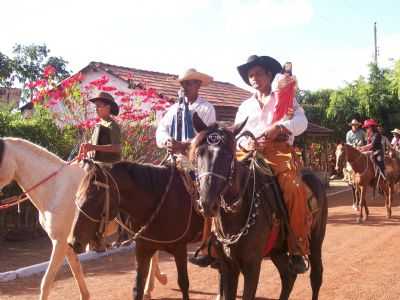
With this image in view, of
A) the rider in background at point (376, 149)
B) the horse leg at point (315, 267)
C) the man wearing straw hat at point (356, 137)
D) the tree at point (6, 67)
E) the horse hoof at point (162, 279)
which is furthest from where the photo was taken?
the tree at point (6, 67)

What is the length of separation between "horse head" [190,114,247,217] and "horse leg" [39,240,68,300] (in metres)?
2.44

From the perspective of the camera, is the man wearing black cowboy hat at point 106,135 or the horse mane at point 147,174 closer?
the horse mane at point 147,174

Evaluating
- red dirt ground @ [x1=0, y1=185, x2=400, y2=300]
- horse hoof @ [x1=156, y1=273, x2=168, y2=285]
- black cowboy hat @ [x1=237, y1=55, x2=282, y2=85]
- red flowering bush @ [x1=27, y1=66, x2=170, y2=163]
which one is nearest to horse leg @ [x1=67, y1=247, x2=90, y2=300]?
red dirt ground @ [x1=0, y1=185, x2=400, y2=300]

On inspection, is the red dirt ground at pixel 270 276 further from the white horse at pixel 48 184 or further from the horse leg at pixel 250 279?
the horse leg at pixel 250 279

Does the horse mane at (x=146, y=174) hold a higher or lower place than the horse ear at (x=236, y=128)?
lower

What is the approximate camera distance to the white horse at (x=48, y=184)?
533 centimetres

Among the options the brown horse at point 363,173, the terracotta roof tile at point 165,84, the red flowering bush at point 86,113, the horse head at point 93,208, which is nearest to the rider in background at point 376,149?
the brown horse at point 363,173

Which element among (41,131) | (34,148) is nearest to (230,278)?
(34,148)

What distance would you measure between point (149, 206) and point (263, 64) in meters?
1.71

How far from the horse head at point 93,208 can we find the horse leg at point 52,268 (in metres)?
1.24

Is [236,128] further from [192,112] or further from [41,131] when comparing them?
[41,131]

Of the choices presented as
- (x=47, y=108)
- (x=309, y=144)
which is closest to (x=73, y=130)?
(x=47, y=108)

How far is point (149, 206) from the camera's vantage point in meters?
4.59

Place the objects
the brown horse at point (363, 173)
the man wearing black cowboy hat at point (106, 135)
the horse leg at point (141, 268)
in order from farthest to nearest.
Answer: the brown horse at point (363, 173) → the man wearing black cowboy hat at point (106, 135) → the horse leg at point (141, 268)
